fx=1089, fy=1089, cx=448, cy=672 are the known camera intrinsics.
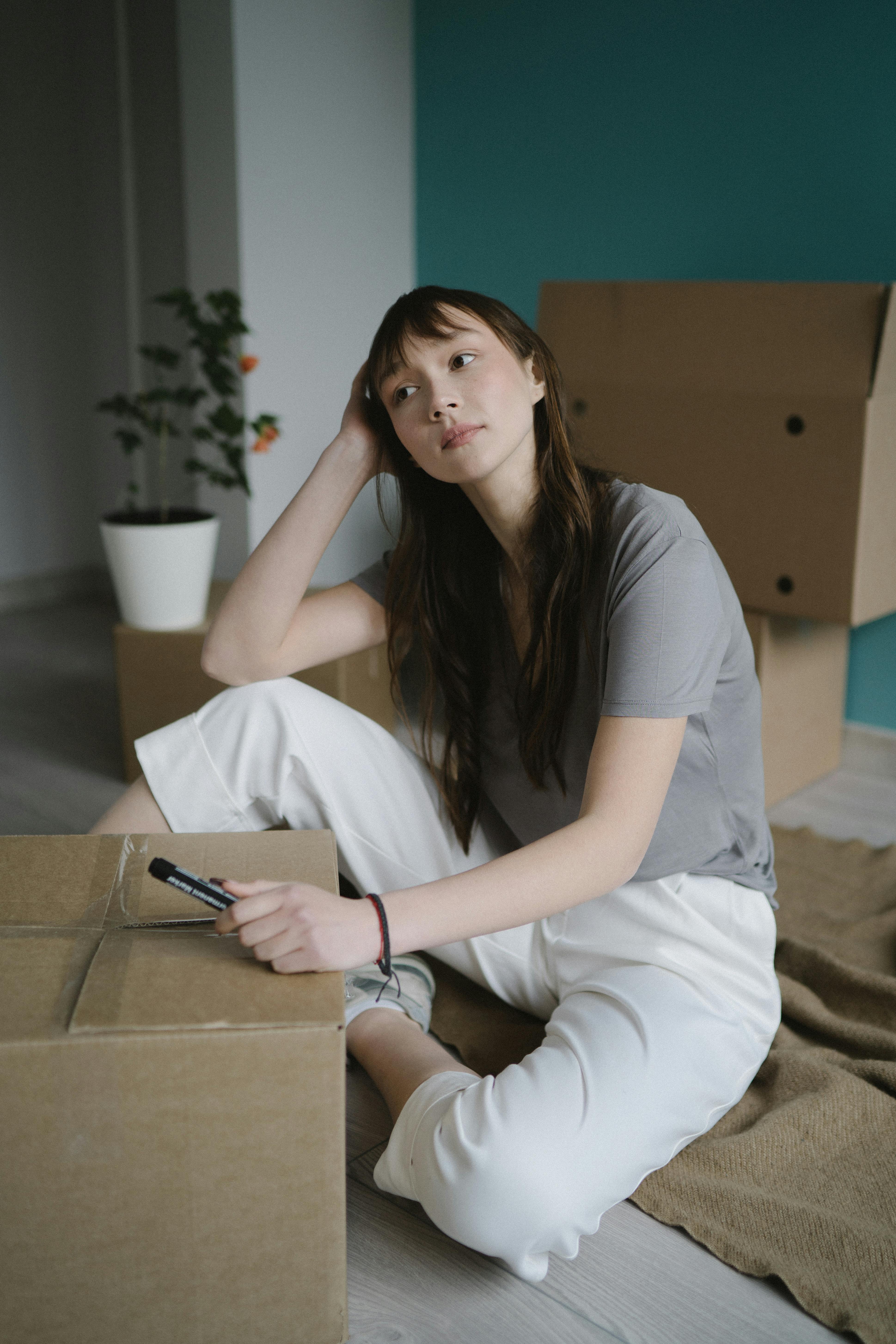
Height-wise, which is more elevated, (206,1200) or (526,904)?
(526,904)

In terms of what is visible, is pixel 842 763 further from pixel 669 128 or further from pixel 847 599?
pixel 669 128

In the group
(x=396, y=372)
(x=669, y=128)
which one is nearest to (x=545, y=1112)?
(x=396, y=372)

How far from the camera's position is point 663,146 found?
214cm

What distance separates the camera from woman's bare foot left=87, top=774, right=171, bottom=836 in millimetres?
1053

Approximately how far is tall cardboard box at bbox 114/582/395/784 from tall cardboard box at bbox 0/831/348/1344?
1163 millimetres

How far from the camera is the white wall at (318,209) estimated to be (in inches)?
95.4

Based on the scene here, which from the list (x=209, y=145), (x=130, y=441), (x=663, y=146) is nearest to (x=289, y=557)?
(x=130, y=441)

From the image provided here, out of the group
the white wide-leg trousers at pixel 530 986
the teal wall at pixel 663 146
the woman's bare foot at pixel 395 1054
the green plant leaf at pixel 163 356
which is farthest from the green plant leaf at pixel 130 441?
the woman's bare foot at pixel 395 1054

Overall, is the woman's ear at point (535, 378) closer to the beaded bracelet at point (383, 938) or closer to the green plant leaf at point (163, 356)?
the beaded bracelet at point (383, 938)

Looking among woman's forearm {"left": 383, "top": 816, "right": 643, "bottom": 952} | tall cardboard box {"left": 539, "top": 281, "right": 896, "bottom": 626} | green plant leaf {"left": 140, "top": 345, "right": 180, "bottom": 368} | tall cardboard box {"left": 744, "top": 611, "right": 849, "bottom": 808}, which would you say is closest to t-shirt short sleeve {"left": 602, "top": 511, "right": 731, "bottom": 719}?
woman's forearm {"left": 383, "top": 816, "right": 643, "bottom": 952}

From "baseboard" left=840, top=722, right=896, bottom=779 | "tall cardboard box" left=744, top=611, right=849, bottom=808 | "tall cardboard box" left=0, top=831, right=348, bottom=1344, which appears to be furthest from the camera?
"baseboard" left=840, top=722, right=896, bottom=779

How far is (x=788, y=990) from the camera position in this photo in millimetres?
1254

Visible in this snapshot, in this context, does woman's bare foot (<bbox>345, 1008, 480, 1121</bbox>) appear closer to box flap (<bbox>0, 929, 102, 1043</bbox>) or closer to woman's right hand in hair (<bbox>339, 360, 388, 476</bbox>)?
box flap (<bbox>0, 929, 102, 1043</bbox>)

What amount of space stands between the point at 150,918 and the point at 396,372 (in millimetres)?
537
